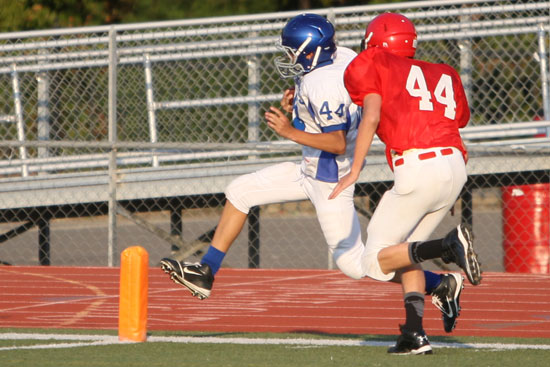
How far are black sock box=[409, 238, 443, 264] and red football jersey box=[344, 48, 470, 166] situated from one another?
48 centimetres

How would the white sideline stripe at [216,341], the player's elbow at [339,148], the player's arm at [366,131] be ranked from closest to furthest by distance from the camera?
1. the player's arm at [366,131]
2. the white sideline stripe at [216,341]
3. the player's elbow at [339,148]

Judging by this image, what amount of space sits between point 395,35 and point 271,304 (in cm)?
338

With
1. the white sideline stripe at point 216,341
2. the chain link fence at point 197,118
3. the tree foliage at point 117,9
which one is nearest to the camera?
the white sideline stripe at point 216,341

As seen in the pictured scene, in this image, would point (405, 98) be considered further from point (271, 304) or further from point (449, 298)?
point (271, 304)

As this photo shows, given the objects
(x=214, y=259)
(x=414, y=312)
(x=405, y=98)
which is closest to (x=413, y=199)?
(x=405, y=98)

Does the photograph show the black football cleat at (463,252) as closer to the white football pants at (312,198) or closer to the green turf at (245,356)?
the green turf at (245,356)

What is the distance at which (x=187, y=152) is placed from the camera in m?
12.0

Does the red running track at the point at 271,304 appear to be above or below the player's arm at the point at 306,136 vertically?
below

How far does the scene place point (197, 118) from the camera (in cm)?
1195

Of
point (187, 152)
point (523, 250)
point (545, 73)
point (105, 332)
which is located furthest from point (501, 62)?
point (105, 332)

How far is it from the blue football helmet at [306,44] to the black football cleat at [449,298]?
4.94 feet

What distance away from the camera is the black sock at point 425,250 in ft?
18.4

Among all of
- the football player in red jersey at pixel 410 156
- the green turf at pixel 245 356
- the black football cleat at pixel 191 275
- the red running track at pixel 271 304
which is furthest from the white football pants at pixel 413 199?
the red running track at pixel 271 304

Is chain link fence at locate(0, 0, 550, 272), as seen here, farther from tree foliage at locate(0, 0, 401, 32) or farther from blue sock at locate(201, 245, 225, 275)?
tree foliage at locate(0, 0, 401, 32)
